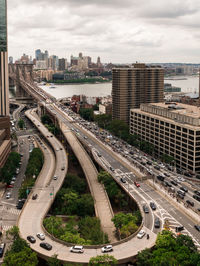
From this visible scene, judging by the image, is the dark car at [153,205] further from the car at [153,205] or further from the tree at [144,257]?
the tree at [144,257]

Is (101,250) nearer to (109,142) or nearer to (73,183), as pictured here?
(73,183)

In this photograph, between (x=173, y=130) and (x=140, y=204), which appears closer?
(x=140, y=204)

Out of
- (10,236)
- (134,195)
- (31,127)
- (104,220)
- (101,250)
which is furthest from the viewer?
(31,127)

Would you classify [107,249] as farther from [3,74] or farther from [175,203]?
[3,74]

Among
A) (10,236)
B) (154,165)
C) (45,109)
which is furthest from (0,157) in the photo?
(45,109)

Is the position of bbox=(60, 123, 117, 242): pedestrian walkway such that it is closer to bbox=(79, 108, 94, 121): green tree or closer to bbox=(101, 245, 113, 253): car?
bbox=(101, 245, 113, 253): car

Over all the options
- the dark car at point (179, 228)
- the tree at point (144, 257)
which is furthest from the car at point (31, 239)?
the dark car at point (179, 228)

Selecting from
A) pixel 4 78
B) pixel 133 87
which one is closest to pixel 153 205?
pixel 4 78
